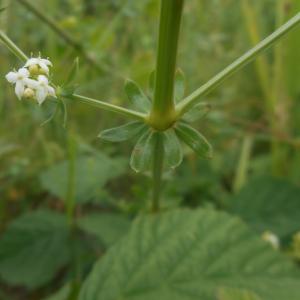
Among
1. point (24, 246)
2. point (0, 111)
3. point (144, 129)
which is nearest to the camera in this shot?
point (144, 129)

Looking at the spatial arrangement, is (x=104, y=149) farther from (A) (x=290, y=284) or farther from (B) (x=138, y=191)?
(A) (x=290, y=284)

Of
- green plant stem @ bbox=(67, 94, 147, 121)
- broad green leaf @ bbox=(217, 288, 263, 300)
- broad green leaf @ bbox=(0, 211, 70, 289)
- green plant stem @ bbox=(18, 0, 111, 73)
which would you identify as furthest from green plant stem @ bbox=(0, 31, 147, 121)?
broad green leaf @ bbox=(0, 211, 70, 289)

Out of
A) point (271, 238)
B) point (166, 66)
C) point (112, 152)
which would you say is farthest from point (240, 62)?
point (112, 152)

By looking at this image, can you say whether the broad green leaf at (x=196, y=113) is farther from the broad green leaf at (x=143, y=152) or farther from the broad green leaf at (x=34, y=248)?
the broad green leaf at (x=34, y=248)

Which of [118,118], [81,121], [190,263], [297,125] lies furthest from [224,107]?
[190,263]

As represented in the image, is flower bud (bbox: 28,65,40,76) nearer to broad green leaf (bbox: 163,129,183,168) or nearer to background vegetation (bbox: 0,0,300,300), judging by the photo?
broad green leaf (bbox: 163,129,183,168)

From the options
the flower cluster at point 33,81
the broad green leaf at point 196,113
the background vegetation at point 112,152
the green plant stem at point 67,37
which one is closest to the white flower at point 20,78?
the flower cluster at point 33,81

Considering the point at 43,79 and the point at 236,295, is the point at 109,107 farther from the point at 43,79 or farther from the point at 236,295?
the point at 236,295
